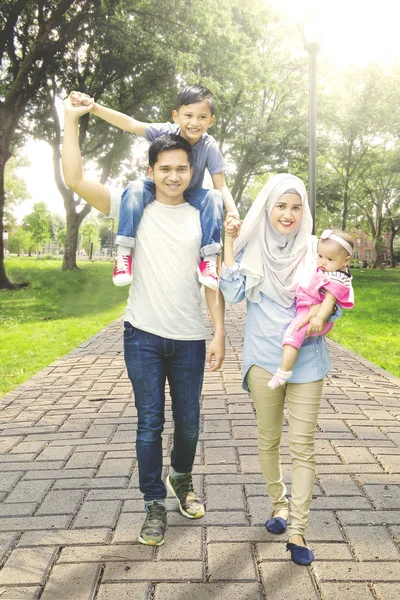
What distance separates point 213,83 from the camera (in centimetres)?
1691

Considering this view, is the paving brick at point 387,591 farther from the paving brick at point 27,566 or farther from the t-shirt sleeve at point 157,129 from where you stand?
the t-shirt sleeve at point 157,129

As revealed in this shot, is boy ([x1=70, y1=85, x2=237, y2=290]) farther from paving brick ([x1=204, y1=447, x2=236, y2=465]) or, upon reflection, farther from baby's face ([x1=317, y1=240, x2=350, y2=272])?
paving brick ([x1=204, y1=447, x2=236, y2=465])

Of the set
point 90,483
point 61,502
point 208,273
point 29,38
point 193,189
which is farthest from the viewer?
point 29,38

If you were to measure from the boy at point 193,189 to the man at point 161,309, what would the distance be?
6cm

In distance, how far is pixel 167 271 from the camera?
3.02 m

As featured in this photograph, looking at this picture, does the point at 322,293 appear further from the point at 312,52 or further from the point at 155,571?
the point at 312,52

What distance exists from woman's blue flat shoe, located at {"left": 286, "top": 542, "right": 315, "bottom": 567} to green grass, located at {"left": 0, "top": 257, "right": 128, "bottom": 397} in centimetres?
442

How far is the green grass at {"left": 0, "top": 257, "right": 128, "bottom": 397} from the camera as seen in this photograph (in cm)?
816

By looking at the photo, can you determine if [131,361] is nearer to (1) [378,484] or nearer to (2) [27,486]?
(2) [27,486]

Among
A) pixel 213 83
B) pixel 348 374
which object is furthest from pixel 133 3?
pixel 348 374

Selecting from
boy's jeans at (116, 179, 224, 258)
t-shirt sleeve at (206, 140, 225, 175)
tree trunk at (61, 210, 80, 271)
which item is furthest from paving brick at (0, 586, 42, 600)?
tree trunk at (61, 210, 80, 271)

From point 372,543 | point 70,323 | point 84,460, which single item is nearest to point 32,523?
point 84,460

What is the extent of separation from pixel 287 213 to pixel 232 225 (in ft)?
0.95

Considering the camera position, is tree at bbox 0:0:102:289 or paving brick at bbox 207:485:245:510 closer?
paving brick at bbox 207:485:245:510
